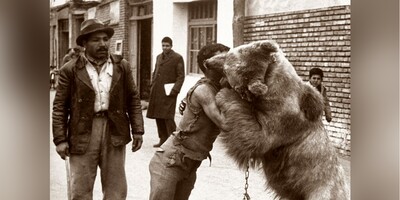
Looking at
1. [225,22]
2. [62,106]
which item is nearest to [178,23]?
[225,22]

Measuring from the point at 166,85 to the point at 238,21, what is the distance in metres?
0.41

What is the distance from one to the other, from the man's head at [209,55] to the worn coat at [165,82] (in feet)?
0.44

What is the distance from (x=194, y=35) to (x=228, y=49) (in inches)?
10.4

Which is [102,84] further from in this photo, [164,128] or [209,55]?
[209,55]

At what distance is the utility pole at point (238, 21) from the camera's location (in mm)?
2480

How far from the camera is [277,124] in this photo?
2.27 m

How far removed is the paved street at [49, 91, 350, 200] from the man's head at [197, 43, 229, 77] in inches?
9.7

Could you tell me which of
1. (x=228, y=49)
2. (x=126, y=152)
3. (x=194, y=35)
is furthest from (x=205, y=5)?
(x=126, y=152)

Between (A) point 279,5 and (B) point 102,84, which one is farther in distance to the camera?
(A) point 279,5

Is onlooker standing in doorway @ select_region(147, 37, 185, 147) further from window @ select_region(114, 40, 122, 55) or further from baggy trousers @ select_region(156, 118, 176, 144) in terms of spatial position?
window @ select_region(114, 40, 122, 55)

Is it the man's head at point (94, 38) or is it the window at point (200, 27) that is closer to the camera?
the man's head at point (94, 38)

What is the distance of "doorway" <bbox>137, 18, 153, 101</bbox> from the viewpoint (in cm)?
254

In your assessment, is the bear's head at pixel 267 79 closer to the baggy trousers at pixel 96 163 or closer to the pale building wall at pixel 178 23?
the pale building wall at pixel 178 23

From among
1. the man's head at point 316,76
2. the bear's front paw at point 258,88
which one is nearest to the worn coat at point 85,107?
the bear's front paw at point 258,88
